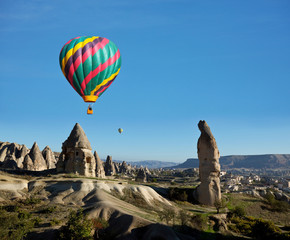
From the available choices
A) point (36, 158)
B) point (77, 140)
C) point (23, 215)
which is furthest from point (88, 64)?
point (36, 158)

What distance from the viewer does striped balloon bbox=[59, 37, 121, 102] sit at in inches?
1323

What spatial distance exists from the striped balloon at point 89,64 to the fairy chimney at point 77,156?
10496 mm

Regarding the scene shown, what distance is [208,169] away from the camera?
43.5 meters

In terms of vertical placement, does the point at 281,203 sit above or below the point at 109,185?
below

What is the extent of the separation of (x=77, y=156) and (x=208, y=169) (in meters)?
19.7

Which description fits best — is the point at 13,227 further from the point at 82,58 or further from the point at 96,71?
the point at 82,58

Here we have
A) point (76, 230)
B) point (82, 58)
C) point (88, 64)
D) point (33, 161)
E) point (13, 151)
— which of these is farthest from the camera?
point (13, 151)

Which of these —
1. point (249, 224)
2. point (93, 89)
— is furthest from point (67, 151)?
point (249, 224)

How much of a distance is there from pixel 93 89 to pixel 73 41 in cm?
607

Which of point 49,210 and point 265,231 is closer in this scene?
point 49,210

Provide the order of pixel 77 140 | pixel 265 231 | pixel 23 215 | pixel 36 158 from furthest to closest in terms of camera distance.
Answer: pixel 36 158, pixel 77 140, pixel 265 231, pixel 23 215

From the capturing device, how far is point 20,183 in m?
34.0

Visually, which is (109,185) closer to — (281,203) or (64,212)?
(64,212)

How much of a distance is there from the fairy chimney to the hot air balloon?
9193 mm
